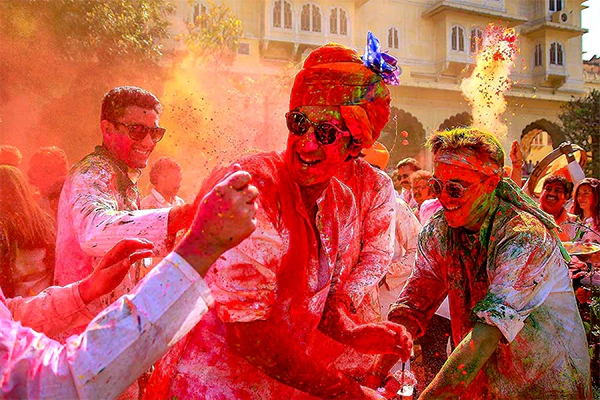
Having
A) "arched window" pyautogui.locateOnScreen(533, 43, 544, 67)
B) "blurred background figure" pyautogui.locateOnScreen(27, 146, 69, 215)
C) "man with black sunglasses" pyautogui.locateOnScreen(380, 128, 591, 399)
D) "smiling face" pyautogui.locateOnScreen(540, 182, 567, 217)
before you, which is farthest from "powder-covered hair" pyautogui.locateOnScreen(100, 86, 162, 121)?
"arched window" pyautogui.locateOnScreen(533, 43, 544, 67)

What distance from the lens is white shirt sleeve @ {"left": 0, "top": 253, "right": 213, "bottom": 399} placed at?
135cm

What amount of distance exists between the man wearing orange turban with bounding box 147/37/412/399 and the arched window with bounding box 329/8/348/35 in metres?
27.2

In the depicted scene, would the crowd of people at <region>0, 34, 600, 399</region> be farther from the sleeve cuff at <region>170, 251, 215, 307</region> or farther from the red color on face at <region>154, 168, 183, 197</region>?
the red color on face at <region>154, 168, 183, 197</region>

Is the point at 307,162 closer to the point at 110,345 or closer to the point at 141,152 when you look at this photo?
the point at 110,345

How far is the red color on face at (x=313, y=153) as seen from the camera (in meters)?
2.25

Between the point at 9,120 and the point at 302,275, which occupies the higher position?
the point at 9,120

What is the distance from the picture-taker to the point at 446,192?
9.37 feet

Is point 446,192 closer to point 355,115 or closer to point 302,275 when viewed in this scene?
point 355,115

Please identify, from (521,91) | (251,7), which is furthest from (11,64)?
(521,91)

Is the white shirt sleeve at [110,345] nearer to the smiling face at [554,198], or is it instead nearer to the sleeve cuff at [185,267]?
the sleeve cuff at [185,267]

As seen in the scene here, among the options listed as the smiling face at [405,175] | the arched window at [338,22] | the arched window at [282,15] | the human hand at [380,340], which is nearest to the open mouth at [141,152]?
the human hand at [380,340]

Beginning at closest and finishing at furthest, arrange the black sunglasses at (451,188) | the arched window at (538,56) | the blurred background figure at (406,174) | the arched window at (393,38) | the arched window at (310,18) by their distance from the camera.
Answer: the black sunglasses at (451,188) < the blurred background figure at (406,174) < the arched window at (310,18) < the arched window at (393,38) < the arched window at (538,56)

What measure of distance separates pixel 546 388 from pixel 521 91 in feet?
104

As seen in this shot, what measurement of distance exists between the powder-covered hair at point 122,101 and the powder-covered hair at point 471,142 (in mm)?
1729
